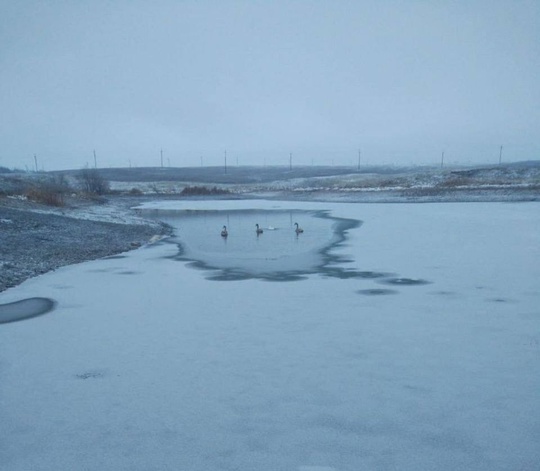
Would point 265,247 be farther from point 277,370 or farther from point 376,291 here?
point 277,370

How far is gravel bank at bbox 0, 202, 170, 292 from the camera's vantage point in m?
10.4

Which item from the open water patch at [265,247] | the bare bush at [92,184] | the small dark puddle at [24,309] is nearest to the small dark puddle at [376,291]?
the open water patch at [265,247]

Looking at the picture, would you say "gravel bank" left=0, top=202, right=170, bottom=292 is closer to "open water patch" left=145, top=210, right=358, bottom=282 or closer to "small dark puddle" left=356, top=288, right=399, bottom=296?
"open water patch" left=145, top=210, right=358, bottom=282

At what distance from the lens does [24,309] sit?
7.52 metres

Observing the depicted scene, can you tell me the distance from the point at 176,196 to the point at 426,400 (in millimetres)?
48657

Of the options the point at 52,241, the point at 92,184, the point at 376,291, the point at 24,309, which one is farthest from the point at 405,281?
the point at 92,184

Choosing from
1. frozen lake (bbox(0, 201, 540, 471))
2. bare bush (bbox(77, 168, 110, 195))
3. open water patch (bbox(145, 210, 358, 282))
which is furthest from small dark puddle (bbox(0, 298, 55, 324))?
bare bush (bbox(77, 168, 110, 195))

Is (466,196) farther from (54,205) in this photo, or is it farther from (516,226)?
(54,205)

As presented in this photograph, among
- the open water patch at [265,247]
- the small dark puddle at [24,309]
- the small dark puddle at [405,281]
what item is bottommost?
the open water patch at [265,247]

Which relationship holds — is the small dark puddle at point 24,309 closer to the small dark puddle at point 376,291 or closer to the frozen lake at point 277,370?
the frozen lake at point 277,370

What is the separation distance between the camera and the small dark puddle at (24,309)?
710 centimetres

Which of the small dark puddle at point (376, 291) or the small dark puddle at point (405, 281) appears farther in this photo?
the small dark puddle at point (405, 281)

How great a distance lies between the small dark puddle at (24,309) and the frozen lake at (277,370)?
0.13 meters

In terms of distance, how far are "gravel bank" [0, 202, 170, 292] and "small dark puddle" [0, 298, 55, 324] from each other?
1095 mm
